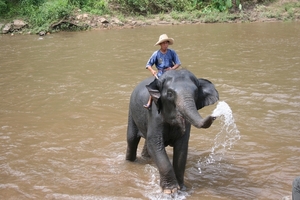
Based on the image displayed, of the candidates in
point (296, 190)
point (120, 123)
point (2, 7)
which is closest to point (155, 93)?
point (296, 190)

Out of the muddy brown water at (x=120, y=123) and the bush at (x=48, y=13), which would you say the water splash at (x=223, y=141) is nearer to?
the muddy brown water at (x=120, y=123)

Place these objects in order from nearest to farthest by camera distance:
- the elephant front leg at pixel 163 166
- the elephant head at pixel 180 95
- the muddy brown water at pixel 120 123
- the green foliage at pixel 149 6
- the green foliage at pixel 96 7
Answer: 1. the elephant head at pixel 180 95
2. the elephant front leg at pixel 163 166
3. the muddy brown water at pixel 120 123
4. the green foliage at pixel 96 7
5. the green foliage at pixel 149 6

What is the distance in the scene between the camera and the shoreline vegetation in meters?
20.1

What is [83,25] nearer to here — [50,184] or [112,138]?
[112,138]

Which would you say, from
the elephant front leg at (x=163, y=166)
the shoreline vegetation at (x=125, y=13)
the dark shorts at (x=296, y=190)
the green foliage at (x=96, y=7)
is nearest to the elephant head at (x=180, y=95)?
the elephant front leg at (x=163, y=166)

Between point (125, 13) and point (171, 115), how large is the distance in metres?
19.9

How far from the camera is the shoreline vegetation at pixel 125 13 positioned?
2014 cm

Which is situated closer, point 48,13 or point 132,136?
point 132,136

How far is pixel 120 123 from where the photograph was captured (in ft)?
22.4

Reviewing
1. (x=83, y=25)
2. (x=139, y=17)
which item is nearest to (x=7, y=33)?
(x=83, y=25)

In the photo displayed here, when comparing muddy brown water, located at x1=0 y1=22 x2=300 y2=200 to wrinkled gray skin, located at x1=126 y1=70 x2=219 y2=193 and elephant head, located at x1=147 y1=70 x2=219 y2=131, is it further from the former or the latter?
elephant head, located at x1=147 y1=70 x2=219 y2=131

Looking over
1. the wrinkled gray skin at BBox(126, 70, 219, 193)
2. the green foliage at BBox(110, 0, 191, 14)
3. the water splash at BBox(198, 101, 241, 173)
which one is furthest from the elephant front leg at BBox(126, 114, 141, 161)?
the green foliage at BBox(110, 0, 191, 14)

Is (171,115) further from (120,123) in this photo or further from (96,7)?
(96,7)

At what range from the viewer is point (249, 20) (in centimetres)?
2106
